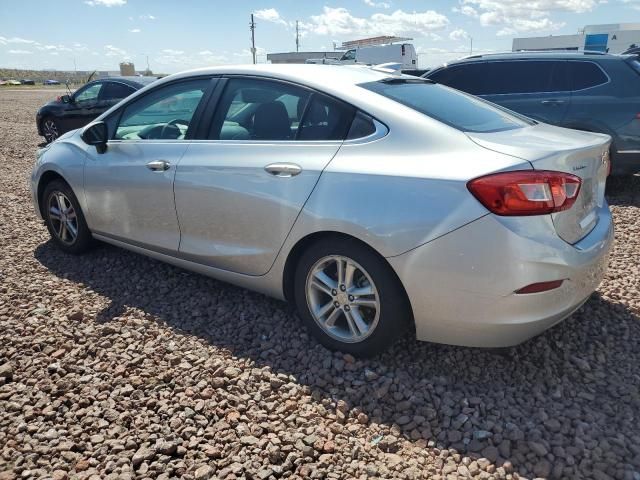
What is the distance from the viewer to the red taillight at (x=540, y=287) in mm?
2432

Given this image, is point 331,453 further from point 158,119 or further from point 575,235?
point 158,119

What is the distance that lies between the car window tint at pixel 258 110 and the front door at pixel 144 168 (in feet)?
0.85

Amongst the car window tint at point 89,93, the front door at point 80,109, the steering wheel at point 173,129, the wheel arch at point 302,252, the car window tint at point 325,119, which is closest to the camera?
the wheel arch at point 302,252

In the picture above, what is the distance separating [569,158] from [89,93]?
11788 millimetres

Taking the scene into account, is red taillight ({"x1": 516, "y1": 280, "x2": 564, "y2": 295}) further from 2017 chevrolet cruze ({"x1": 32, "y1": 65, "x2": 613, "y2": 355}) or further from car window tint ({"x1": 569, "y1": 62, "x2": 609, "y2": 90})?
car window tint ({"x1": 569, "y1": 62, "x2": 609, "y2": 90})

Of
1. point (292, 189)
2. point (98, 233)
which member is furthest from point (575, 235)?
point (98, 233)

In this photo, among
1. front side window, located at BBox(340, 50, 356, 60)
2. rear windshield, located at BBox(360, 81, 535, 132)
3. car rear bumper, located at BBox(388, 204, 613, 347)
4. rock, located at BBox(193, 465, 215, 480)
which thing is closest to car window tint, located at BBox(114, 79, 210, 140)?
rear windshield, located at BBox(360, 81, 535, 132)

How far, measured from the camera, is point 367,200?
2.67 metres

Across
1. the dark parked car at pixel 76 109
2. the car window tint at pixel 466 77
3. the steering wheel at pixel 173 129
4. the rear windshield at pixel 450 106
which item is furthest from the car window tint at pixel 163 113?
the dark parked car at pixel 76 109

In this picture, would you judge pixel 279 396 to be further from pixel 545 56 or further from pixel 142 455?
pixel 545 56

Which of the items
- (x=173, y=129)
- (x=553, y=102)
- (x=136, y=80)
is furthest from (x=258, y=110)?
(x=136, y=80)

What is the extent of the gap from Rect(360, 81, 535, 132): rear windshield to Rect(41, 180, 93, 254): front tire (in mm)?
2754

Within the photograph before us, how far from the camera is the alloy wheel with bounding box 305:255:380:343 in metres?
2.84

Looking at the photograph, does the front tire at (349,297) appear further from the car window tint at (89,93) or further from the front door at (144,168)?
the car window tint at (89,93)
